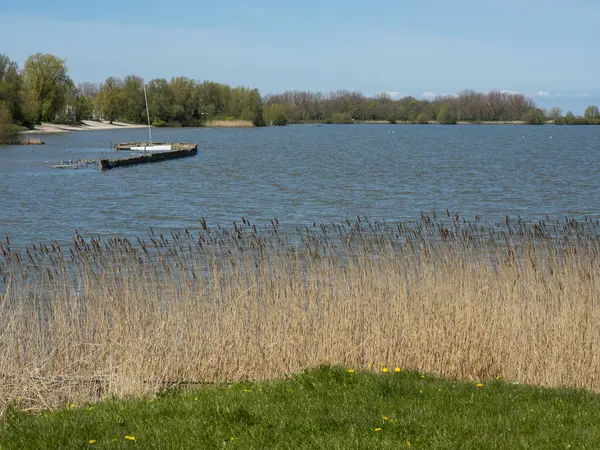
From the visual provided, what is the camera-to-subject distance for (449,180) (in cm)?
4600

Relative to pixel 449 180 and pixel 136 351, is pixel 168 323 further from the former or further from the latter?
pixel 449 180

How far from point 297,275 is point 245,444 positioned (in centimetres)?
531

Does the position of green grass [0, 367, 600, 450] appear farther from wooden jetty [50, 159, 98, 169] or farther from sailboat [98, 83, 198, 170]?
wooden jetty [50, 159, 98, 169]

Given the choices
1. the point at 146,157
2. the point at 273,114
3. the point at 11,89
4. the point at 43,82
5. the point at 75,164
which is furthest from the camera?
the point at 273,114

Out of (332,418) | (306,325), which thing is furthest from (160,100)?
(332,418)

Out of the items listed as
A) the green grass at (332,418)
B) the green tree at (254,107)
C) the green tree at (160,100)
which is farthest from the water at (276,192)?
the green tree at (254,107)

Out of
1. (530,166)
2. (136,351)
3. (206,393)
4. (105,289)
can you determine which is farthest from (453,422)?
(530,166)

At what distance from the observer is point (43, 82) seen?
121938mm

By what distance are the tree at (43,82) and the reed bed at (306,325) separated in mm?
115884

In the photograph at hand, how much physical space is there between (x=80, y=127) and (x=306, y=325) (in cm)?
14299

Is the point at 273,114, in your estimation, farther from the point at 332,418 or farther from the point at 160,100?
the point at 332,418

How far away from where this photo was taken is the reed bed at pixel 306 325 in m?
9.83

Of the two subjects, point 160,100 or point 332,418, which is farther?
point 160,100

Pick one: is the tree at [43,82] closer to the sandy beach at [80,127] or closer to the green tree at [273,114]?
the sandy beach at [80,127]
